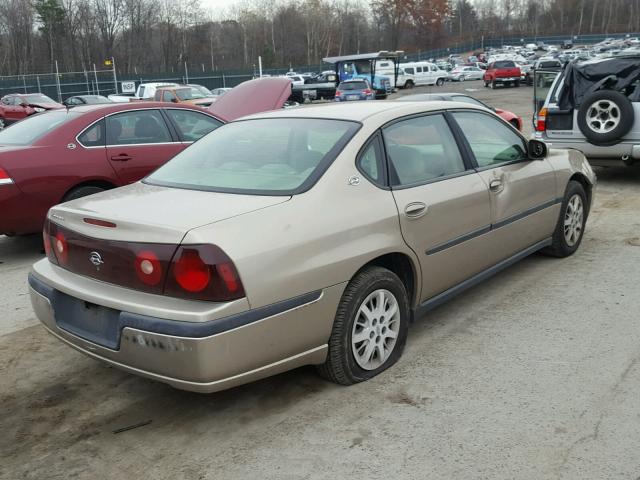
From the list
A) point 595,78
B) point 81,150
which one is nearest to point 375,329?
point 81,150

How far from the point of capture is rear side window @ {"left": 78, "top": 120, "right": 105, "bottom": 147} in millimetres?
6598

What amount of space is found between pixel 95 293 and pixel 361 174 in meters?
1.52

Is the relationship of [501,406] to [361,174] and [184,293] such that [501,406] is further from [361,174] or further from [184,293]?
[184,293]

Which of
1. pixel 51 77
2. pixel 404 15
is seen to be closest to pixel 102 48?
pixel 51 77

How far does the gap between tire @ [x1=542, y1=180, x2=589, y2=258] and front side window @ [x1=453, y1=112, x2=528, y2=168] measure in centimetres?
82

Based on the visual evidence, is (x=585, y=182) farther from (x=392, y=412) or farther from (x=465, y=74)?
(x=465, y=74)

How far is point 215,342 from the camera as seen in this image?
277 cm

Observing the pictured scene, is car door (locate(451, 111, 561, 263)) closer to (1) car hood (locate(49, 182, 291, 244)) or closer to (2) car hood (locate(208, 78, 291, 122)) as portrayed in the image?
(1) car hood (locate(49, 182, 291, 244))

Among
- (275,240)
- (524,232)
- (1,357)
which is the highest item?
(275,240)

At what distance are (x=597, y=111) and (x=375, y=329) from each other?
6386 mm

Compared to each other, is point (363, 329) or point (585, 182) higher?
point (585, 182)

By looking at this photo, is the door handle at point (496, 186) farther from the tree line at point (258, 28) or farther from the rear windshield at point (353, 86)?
the tree line at point (258, 28)

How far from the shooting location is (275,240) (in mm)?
2980

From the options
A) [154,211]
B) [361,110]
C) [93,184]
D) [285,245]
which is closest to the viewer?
[285,245]
